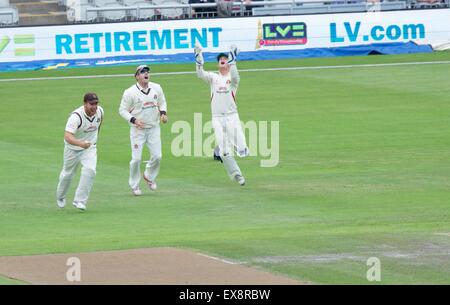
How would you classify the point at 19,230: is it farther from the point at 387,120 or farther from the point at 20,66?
the point at 20,66

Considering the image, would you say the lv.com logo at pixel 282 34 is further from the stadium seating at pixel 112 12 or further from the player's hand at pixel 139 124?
the player's hand at pixel 139 124

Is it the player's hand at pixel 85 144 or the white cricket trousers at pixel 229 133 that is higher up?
the player's hand at pixel 85 144

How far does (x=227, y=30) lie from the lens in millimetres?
44188

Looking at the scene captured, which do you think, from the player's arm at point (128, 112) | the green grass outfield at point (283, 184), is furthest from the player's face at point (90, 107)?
the player's arm at point (128, 112)

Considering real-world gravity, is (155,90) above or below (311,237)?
above

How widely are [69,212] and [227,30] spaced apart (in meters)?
25.2

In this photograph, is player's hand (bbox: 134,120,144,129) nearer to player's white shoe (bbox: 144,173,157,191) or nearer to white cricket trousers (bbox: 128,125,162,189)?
white cricket trousers (bbox: 128,125,162,189)

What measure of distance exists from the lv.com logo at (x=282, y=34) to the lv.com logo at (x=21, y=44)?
8.37 meters

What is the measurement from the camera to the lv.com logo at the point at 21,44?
42.1m

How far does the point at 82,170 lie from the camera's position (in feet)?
63.9

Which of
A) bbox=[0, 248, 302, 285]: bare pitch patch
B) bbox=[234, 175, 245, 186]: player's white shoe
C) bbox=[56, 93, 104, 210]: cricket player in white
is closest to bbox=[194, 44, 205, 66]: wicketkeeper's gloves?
bbox=[234, 175, 245, 186]: player's white shoe

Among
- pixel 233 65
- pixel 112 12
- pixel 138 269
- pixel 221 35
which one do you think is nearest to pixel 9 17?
pixel 112 12
